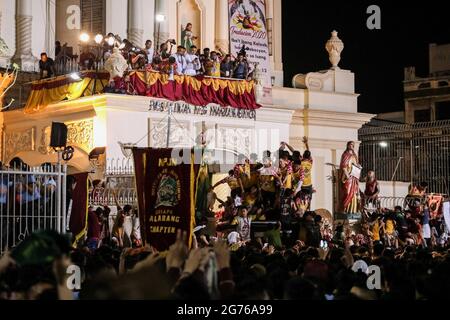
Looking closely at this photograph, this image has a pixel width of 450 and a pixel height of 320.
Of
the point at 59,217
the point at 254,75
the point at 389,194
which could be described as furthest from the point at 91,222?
the point at 389,194

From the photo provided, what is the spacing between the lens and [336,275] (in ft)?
34.1

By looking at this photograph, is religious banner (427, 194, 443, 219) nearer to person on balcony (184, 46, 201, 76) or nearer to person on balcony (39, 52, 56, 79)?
person on balcony (184, 46, 201, 76)

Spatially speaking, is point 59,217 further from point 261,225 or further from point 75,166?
point 75,166

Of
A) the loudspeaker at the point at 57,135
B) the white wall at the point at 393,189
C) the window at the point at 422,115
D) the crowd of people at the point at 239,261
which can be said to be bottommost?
the crowd of people at the point at 239,261

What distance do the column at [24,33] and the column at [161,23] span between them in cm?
429

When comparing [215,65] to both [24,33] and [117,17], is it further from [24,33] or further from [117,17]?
[24,33]

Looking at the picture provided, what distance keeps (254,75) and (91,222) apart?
40.1ft

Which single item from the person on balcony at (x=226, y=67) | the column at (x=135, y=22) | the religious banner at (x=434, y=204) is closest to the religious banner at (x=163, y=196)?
the religious banner at (x=434, y=204)

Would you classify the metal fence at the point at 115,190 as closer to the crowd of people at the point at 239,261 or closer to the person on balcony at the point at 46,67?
the crowd of people at the point at 239,261

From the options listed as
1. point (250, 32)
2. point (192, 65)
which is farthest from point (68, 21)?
point (192, 65)

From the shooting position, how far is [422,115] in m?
57.6

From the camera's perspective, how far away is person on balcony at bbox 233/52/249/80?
3125cm

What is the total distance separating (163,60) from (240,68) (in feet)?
10.8

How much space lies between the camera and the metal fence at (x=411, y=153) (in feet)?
117
